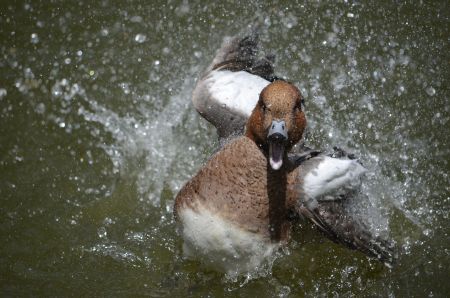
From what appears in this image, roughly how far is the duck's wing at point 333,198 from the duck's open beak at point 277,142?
28cm

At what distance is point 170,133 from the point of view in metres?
5.23

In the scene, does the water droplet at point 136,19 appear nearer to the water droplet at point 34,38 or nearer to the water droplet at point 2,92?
the water droplet at point 34,38

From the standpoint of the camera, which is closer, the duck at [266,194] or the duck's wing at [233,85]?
the duck at [266,194]

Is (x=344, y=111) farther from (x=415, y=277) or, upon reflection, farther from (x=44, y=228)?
(x=44, y=228)

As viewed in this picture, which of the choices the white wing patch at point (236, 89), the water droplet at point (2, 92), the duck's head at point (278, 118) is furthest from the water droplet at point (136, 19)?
the duck's head at point (278, 118)

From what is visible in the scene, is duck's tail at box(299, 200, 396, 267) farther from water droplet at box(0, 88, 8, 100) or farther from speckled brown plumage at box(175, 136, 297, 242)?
water droplet at box(0, 88, 8, 100)

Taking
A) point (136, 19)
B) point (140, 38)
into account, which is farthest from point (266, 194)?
point (136, 19)

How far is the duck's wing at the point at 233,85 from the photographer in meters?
4.18

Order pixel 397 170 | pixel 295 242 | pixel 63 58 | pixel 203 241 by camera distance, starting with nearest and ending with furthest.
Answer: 1. pixel 203 241
2. pixel 295 242
3. pixel 397 170
4. pixel 63 58

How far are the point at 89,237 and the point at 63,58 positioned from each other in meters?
2.16

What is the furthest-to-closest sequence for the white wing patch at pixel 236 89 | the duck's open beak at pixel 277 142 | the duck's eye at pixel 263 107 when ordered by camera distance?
the white wing patch at pixel 236 89 → the duck's eye at pixel 263 107 → the duck's open beak at pixel 277 142

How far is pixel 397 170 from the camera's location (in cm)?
485

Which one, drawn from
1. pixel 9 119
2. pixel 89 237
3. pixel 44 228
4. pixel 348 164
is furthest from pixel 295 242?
pixel 9 119

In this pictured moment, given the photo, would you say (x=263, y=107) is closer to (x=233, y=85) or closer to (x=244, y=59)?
(x=233, y=85)
